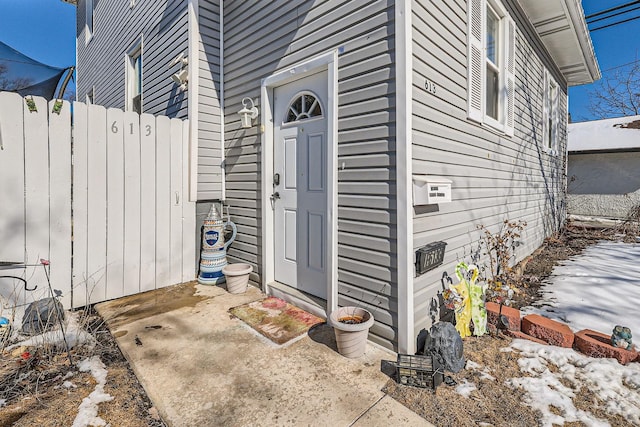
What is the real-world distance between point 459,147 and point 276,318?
2373mm

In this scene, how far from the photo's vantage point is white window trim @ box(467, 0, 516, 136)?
3113 mm

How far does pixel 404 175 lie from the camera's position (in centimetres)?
218

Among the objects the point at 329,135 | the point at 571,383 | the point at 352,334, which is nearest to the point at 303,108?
the point at 329,135

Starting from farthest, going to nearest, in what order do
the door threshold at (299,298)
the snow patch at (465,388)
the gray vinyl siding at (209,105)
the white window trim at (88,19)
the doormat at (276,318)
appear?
the white window trim at (88,19)
the gray vinyl siding at (209,105)
the door threshold at (299,298)
the doormat at (276,318)
the snow patch at (465,388)

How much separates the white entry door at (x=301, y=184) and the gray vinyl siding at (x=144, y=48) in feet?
5.75

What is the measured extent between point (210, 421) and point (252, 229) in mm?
2291

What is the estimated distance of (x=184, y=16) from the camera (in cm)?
410

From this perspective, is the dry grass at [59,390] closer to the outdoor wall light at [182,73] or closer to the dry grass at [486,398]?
the dry grass at [486,398]

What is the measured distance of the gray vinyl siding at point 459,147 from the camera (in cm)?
235

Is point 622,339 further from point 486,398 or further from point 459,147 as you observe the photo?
point 459,147

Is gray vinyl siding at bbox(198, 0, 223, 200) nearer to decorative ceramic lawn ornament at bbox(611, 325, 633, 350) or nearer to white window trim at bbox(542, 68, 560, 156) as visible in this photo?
decorative ceramic lawn ornament at bbox(611, 325, 633, 350)

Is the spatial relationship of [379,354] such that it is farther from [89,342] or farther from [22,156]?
[22,156]

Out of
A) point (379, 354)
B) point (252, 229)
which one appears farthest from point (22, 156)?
point (379, 354)

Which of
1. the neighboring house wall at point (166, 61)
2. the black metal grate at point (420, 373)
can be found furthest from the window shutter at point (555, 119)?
the neighboring house wall at point (166, 61)
